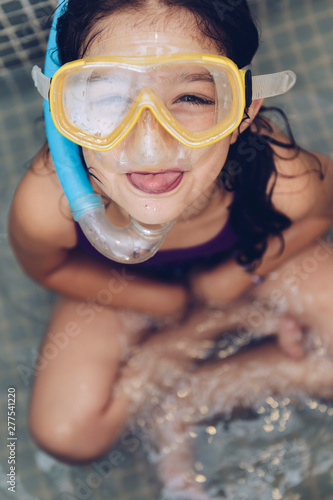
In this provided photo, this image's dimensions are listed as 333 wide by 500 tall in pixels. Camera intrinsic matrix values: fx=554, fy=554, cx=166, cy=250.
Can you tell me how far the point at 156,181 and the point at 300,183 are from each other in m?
0.54

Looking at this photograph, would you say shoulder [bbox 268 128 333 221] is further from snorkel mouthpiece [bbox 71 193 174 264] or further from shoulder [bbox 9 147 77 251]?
shoulder [bbox 9 147 77 251]

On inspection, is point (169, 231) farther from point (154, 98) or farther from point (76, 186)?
point (154, 98)

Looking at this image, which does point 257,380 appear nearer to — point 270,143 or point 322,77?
point 270,143

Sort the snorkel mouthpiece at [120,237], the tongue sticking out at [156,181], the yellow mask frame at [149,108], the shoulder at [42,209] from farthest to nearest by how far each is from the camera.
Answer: the shoulder at [42,209] → the snorkel mouthpiece at [120,237] → the tongue sticking out at [156,181] → the yellow mask frame at [149,108]

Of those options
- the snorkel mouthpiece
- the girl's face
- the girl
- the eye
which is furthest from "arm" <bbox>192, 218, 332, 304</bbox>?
the eye

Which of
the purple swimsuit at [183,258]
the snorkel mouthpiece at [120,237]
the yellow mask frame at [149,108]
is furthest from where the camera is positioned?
the purple swimsuit at [183,258]

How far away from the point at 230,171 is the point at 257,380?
0.78m

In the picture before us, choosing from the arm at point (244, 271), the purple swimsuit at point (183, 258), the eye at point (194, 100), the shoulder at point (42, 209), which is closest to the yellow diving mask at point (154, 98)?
the eye at point (194, 100)

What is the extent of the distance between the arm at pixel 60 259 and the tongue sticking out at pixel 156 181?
0.36m

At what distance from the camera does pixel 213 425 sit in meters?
1.93

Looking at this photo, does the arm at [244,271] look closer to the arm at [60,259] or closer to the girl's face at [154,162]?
the arm at [60,259]

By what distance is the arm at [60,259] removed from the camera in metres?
1.48

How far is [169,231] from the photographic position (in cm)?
164

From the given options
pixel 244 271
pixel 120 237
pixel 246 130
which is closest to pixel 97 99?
pixel 120 237
